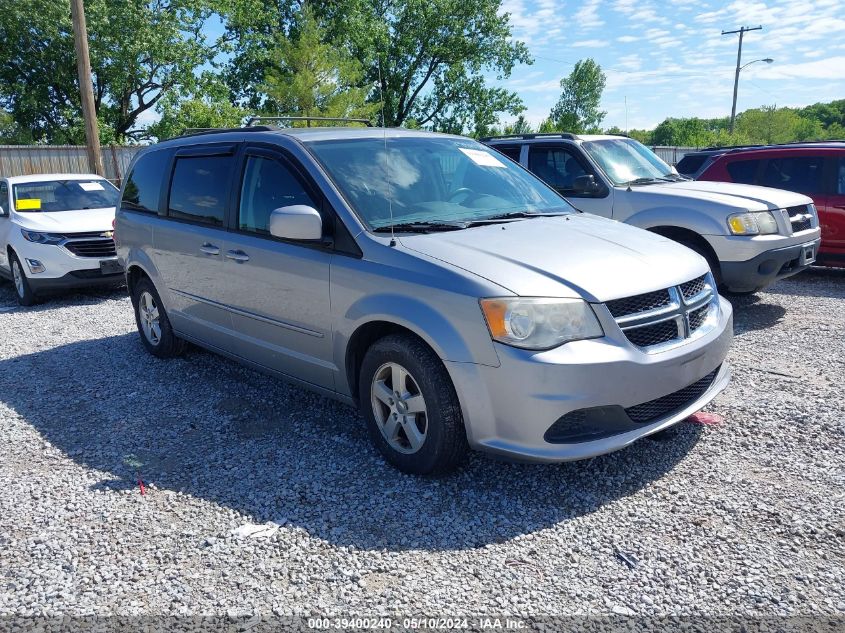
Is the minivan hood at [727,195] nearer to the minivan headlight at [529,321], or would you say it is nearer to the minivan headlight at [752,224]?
the minivan headlight at [752,224]

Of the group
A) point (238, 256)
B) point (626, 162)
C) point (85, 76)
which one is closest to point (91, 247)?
point (238, 256)

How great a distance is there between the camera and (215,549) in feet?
10.4

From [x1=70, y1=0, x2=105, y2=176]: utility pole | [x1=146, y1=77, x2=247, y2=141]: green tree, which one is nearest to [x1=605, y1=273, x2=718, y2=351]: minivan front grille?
[x1=70, y1=0, x2=105, y2=176]: utility pole

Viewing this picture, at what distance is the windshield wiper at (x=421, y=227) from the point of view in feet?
12.8

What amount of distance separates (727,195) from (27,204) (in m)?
9.08

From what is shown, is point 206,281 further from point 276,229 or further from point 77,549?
point 77,549

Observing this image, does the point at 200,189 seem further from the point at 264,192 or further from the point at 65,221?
the point at 65,221

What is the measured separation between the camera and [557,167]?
26.9ft

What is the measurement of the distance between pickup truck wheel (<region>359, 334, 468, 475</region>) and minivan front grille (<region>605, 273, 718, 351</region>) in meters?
0.91

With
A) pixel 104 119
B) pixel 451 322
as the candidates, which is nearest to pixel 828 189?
pixel 451 322

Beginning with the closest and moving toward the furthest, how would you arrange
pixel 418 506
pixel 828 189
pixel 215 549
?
pixel 215 549
pixel 418 506
pixel 828 189

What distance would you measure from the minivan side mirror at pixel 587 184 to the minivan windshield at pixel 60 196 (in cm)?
686

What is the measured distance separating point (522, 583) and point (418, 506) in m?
0.79

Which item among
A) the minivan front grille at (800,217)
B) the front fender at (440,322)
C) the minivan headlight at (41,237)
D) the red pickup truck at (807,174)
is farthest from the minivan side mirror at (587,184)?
the minivan headlight at (41,237)
